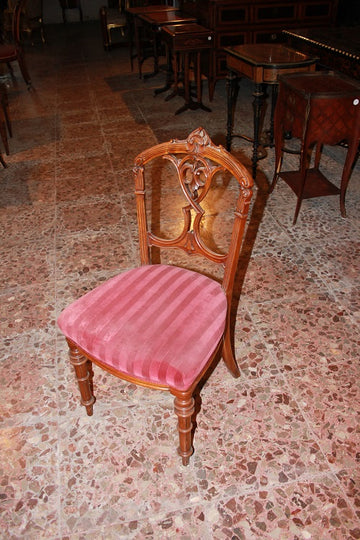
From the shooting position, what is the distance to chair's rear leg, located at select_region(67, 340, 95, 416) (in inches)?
57.6

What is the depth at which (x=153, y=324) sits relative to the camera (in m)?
1.32

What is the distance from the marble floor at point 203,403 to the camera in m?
1.36

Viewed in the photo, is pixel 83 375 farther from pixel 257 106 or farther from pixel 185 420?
pixel 257 106

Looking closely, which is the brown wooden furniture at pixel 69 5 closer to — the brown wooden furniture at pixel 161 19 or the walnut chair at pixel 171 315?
the brown wooden furniture at pixel 161 19

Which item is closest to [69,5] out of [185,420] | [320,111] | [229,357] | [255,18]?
[255,18]

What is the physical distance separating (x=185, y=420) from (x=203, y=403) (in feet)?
1.24

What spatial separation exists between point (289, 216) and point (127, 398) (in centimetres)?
173

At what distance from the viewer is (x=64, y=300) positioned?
2219 millimetres

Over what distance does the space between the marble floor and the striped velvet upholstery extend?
441 millimetres

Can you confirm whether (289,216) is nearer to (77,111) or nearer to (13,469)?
(13,469)

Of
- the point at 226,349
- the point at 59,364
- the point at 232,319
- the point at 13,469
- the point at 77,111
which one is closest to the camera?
the point at 13,469

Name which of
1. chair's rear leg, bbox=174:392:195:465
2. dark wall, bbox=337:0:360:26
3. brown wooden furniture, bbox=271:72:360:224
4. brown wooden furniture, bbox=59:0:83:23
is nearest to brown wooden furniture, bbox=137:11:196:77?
dark wall, bbox=337:0:360:26

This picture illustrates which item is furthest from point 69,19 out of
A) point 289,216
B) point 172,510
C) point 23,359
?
point 172,510

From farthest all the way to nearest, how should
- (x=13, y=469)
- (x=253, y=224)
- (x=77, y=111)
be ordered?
(x=77, y=111), (x=253, y=224), (x=13, y=469)
